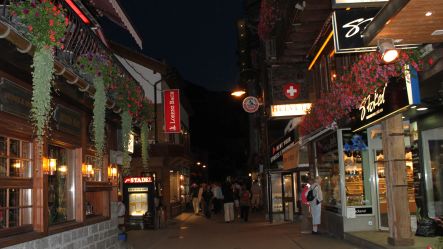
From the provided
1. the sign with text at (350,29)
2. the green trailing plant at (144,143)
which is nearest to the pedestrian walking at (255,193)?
the green trailing plant at (144,143)

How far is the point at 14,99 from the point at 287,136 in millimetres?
14444

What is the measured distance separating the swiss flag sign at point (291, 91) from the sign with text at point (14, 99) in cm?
1221

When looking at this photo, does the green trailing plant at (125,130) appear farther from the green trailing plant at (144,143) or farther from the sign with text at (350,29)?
the sign with text at (350,29)

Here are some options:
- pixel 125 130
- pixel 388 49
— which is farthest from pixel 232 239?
pixel 388 49

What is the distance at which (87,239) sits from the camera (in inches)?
390

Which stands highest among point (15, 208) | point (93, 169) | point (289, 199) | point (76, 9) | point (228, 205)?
point (76, 9)

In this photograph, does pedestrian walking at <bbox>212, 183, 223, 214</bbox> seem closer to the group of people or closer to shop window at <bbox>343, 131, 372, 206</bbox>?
the group of people

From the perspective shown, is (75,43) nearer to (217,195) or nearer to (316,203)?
(316,203)

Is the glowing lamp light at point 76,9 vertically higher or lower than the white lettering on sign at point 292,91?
higher

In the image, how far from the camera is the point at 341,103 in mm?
12875

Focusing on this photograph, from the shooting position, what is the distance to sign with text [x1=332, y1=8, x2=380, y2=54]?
857cm

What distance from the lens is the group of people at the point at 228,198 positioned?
959 inches

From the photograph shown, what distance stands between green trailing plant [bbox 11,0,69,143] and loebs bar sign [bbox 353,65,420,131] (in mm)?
6166

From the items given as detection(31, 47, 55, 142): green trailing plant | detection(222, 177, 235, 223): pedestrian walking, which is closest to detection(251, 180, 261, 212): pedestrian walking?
detection(222, 177, 235, 223): pedestrian walking
